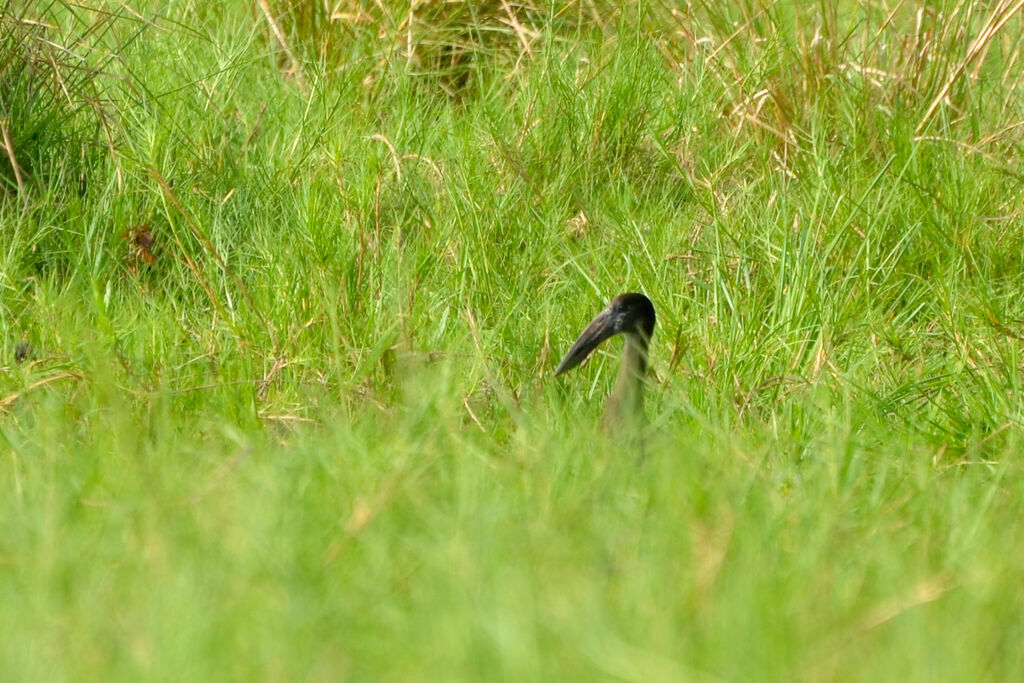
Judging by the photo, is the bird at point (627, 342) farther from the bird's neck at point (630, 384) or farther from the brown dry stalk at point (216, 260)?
the brown dry stalk at point (216, 260)

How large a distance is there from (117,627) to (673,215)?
294cm

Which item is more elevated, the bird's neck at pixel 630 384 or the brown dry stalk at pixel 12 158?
the brown dry stalk at pixel 12 158

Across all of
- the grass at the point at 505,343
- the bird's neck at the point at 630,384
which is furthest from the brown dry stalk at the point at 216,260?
the bird's neck at the point at 630,384

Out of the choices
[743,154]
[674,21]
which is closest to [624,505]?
[743,154]

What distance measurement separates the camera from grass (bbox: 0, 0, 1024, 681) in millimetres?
2225

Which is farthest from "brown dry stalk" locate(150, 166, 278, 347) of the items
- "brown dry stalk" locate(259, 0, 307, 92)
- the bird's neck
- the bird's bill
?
"brown dry stalk" locate(259, 0, 307, 92)

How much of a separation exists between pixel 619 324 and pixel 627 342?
79mm

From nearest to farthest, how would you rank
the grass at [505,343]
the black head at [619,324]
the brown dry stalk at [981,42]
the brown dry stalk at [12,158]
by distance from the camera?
the grass at [505,343], the black head at [619,324], the brown dry stalk at [12,158], the brown dry stalk at [981,42]

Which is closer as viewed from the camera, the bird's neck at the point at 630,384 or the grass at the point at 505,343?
the grass at the point at 505,343

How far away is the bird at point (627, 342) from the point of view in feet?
11.4

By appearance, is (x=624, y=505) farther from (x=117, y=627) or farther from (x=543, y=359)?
(x=543, y=359)

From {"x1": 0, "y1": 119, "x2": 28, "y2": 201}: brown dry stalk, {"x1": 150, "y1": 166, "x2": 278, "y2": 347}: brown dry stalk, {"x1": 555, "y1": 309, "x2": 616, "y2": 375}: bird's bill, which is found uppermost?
{"x1": 0, "y1": 119, "x2": 28, "y2": 201}: brown dry stalk

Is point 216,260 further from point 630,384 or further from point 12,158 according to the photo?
point 630,384

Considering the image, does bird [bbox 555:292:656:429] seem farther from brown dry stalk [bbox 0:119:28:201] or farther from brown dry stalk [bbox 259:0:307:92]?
brown dry stalk [bbox 259:0:307:92]
